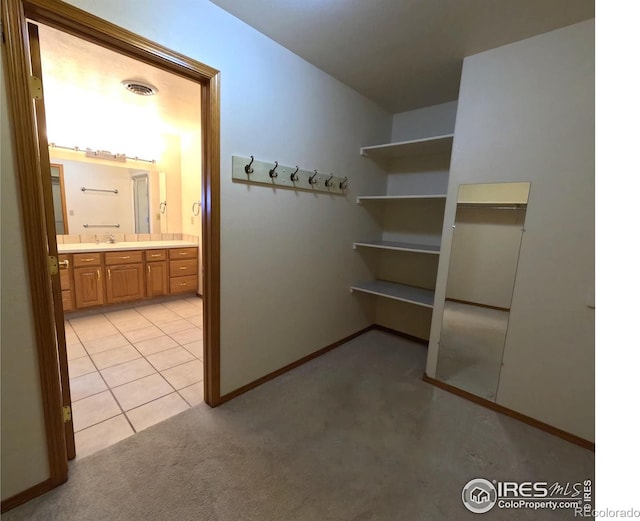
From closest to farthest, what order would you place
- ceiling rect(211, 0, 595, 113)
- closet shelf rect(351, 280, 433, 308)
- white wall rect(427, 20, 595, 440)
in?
ceiling rect(211, 0, 595, 113), white wall rect(427, 20, 595, 440), closet shelf rect(351, 280, 433, 308)

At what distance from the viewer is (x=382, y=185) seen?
318cm

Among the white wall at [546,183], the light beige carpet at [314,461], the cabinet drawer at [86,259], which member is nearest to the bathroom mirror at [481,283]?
the white wall at [546,183]

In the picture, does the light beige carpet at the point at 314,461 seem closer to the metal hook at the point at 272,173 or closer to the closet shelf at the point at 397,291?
the closet shelf at the point at 397,291

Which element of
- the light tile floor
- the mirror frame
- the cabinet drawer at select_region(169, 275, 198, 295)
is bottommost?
the light tile floor

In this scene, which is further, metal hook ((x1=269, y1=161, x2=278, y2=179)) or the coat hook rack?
metal hook ((x1=269, y1=161, x2=278, y2=179))

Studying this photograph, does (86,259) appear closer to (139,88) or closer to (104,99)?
(104,99)

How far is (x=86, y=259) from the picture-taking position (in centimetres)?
338

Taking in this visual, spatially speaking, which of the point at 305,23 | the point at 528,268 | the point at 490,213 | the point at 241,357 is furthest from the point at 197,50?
the point at 528,268

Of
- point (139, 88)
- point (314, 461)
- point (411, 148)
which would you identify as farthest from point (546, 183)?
point (139, 88)

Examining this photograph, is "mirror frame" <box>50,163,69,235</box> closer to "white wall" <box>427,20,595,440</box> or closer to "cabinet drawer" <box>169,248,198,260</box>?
"cabinet drawer" <box>169,248,198,260</box>

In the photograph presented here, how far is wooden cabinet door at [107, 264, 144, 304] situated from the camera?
3.62m

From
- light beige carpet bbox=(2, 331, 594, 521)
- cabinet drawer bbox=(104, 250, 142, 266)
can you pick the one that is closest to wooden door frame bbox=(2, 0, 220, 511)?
light beige carpet bbox=(2, 331, 594, 521)

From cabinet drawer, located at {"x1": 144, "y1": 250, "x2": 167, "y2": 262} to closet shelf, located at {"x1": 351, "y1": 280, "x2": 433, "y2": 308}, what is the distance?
2.78 m

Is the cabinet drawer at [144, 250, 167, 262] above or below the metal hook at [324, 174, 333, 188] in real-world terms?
below
